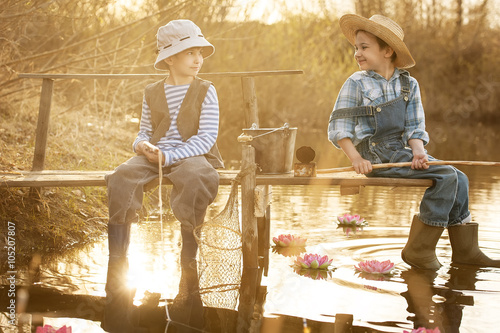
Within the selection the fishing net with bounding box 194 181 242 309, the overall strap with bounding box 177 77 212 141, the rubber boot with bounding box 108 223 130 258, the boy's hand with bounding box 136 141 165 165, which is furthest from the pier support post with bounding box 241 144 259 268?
the rubber boot with bounding box 108 223 130 258

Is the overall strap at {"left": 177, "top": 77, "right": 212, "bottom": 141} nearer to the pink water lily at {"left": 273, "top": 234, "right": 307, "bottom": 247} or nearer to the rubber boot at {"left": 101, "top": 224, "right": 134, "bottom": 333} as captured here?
the rubber boot at {"left": 101, "top": 224, "right": 134, "bottom": 333}

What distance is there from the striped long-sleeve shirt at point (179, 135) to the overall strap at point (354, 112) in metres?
0.86

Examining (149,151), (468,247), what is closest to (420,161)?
(468,247)

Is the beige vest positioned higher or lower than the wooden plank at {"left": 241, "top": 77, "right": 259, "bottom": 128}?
lower

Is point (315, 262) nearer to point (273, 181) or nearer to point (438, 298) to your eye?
point (273, 181)

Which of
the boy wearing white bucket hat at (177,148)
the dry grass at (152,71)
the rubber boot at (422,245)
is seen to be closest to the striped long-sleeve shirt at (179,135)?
the boy wearing white bucket hat at (177,148)

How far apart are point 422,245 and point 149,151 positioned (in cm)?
197

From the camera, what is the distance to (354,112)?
5211 mm

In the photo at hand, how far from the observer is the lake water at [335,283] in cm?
398

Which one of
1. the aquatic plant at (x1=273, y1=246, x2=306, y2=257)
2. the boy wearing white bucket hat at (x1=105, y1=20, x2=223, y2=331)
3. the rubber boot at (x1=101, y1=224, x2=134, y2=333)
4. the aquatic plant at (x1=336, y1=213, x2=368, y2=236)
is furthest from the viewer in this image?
the aquatic plant at (x1=336, y1=213, x2=368, y2=236)

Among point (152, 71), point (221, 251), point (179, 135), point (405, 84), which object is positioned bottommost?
point (221, 251)

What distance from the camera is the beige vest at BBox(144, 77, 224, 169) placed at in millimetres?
5086

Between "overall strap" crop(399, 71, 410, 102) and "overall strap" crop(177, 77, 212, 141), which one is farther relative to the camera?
"overall strap" crop(399, 71, 410, 102)

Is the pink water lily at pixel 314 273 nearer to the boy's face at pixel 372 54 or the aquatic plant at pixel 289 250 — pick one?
the aquatic plant at pixel 289 250
